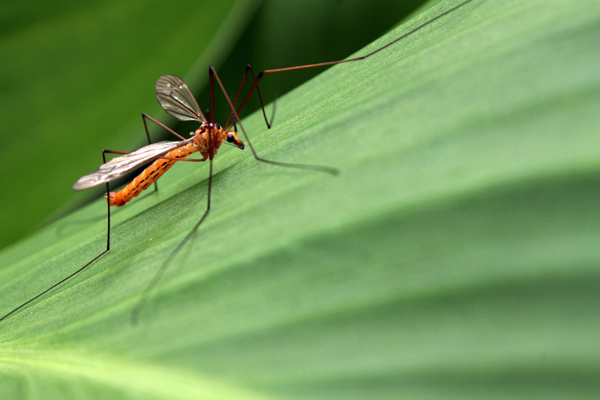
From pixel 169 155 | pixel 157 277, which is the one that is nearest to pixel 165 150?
pixel 169 155

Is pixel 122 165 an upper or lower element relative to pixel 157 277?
upper

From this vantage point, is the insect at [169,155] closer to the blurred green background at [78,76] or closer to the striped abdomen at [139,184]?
the striped abdomen at [139,184]

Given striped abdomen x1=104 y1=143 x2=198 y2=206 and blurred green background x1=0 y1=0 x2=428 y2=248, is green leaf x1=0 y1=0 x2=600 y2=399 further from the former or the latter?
blurred green background x1=0 y1=0 x2=428 y2=248

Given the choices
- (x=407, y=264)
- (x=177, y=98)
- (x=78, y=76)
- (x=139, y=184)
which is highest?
(x=78, y=76)

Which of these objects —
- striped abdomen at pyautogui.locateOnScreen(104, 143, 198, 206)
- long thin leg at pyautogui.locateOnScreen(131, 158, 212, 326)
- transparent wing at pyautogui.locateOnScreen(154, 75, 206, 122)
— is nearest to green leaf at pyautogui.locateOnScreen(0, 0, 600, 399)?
long thin leg at pyautogui.locateOnScreen(131, 158, 212, 326)

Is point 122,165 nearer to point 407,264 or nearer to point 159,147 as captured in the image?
point 159,147

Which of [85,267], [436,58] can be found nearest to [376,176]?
[436,58]

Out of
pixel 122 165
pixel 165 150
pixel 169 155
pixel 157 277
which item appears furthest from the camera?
pixel 169 155
